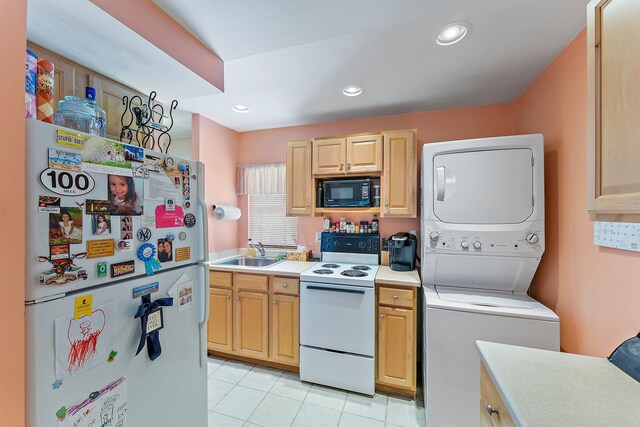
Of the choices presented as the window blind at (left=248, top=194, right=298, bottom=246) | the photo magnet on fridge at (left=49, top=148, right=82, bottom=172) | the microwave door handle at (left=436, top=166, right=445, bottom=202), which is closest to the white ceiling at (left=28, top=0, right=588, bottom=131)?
the photo magnet on fridge at (left=49, top=148, right=82, bottom=172)

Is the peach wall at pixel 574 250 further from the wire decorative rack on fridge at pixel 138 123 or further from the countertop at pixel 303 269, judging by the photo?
the wire decorative rack on fridge at pixel 138 123

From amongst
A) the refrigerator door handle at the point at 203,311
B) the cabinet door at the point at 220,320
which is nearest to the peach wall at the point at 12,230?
the refrigerator door handle at the point at 203,311

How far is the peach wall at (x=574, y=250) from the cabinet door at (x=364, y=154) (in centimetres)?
122

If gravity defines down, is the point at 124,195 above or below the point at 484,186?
below

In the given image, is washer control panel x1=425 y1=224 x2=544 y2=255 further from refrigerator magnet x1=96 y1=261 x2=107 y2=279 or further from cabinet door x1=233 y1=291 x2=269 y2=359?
refrigerator magnet x1=96 y1=261 x2=107 y2=279

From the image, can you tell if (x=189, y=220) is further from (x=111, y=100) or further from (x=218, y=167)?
(x=218, y=167)

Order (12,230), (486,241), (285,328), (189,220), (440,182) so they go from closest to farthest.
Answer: (12,230), (189,220), (486,241), (440,182), (285,328)

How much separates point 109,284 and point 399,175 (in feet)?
7.20

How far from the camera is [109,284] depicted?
3.00 ft

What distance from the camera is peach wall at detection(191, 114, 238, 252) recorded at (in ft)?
9.11

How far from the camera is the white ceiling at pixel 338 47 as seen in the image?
1162 millimetres

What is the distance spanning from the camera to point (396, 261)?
2.37m

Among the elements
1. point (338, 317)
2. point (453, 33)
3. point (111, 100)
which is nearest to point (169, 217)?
point (111, 100)

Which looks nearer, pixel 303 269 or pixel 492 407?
pixel 492 407
